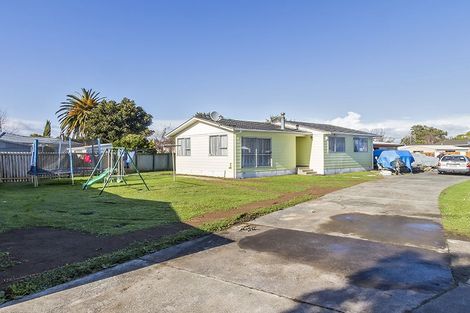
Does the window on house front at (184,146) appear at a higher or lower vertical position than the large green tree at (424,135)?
lower

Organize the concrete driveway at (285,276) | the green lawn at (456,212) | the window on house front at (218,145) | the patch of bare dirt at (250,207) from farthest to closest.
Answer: the window on house front at (218,145) → the patch of bare dirt at (250,207) → the green lawn at (456,212) → the concrete driveway at (285,276)

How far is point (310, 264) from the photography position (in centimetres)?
499

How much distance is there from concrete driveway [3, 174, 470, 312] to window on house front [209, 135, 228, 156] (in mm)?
12791

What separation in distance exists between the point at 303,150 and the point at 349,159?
377 centimetres

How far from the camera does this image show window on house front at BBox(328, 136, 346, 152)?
76.7 feet

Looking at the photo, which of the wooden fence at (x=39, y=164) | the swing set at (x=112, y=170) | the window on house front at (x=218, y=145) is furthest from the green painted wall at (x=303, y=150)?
the wooden fence at (x=39, y=164)

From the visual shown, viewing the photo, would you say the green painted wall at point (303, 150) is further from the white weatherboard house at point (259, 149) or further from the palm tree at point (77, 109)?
the palm tree at point (77, 109)

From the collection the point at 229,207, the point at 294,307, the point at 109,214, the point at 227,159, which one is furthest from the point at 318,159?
the point at 294,307

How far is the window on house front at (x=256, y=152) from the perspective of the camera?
65.6ft

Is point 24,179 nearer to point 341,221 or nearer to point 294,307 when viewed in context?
point 341,221

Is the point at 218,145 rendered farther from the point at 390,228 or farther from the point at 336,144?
the point at 390,228

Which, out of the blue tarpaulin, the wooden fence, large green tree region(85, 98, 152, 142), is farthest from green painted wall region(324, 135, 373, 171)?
large green tree region(85, 98, 152, 142)

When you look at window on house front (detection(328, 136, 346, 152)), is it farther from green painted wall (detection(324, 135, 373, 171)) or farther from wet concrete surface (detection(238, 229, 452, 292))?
wet concrete surface (detection(238, 229, 452, 292))

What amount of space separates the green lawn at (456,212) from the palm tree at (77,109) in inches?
1563
